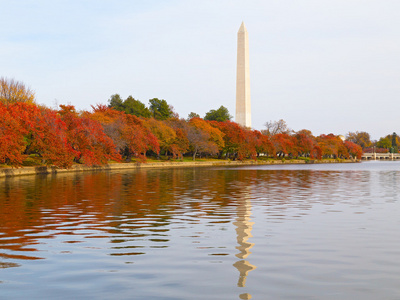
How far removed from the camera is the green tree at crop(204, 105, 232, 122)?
17402 centimetres

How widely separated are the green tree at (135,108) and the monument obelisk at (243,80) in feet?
97.1

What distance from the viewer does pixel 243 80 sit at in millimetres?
119312

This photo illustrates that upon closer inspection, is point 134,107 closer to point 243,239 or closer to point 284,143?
point 284,143

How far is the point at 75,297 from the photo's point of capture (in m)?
7.84

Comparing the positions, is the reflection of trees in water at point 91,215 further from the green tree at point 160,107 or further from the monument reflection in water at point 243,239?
the green tree at point 160,107

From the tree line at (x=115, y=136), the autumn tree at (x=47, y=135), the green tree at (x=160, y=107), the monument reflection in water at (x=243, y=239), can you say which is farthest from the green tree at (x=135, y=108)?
the monument reflection in water at (x=243, y=239)

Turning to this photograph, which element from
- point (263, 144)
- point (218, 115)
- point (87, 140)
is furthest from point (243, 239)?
point (218, 115)

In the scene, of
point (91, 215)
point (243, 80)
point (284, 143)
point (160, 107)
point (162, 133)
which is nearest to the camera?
point (91, 215)

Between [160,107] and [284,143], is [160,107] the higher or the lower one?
the higher one

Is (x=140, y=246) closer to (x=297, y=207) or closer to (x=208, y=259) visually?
(x=208, y=259)

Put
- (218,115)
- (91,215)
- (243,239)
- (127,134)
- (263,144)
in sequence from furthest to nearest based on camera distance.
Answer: (218,115) < (263,144) < (127,134) < (91,215) < (243,239)

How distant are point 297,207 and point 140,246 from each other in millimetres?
11492

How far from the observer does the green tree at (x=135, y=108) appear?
139325 mm

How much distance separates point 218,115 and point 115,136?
100142mm
